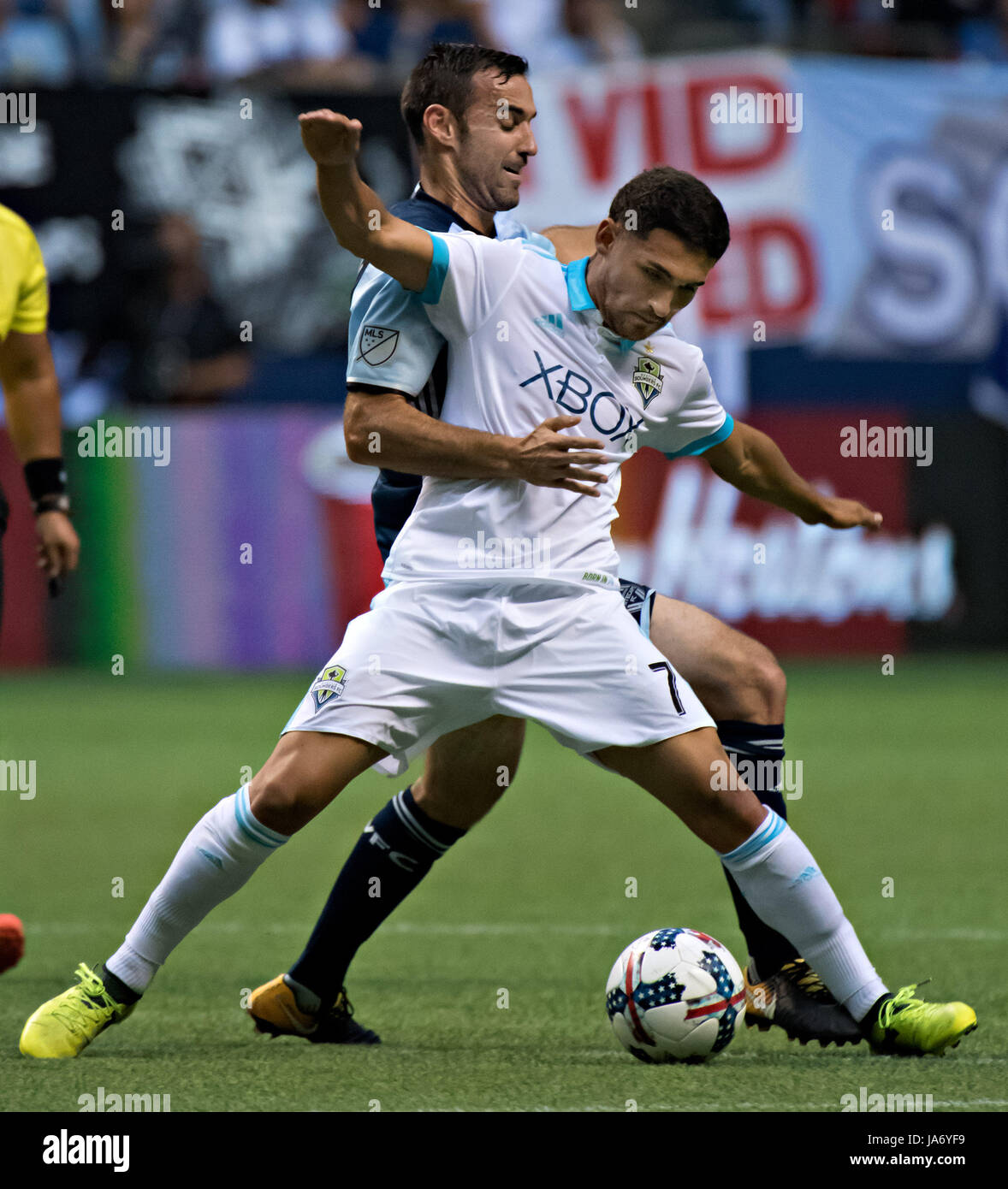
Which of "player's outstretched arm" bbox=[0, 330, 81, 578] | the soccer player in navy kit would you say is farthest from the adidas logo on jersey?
"player's outstretched arm" bbox=[0, 330, 81, 578]

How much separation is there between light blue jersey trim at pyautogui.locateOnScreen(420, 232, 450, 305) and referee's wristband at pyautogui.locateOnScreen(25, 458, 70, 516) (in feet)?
6.03

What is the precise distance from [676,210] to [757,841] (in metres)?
1.32

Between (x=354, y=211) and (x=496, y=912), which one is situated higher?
(x=354, y=211)

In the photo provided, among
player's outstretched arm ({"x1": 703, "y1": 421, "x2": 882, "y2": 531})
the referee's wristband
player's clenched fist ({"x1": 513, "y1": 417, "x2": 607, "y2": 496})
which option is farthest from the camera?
the referee's wristband

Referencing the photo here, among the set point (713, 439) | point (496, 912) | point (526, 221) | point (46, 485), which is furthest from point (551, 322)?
point (526, 221)

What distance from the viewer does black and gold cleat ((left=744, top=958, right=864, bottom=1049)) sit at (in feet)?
14.3

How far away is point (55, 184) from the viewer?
48.2 ft

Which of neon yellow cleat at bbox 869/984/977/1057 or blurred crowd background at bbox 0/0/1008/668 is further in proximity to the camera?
blurred crowd background at bbox 0/0/1008/668

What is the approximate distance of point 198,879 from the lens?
4.13m

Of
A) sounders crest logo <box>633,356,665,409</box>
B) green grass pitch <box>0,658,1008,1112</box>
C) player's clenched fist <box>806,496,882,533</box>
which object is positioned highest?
sounders crest logo <box>633,356,665,409</box>

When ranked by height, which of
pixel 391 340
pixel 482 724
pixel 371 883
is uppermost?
pixel 391 340

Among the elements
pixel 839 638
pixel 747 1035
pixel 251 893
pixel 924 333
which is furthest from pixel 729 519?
pixel 747 1035

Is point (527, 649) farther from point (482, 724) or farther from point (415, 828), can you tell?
point (415, 828)

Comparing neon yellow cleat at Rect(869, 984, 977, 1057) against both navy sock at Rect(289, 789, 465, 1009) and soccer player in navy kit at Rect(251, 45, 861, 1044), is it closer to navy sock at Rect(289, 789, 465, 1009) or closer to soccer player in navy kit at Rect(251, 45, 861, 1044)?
soccer player in navy kit at Rect(251, 45, 861, 1044)
